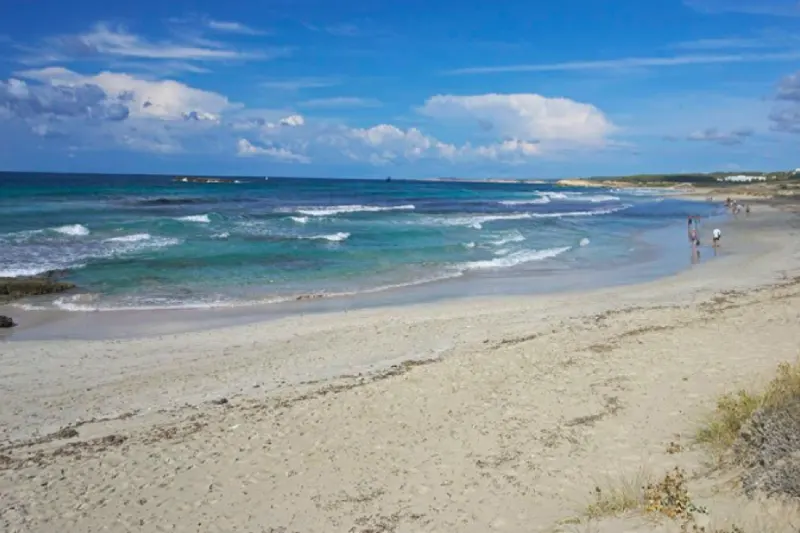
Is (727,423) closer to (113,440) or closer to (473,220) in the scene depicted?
(113,440)

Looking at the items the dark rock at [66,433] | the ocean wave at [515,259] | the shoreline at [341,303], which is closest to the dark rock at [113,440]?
the dark rock at [66,433]

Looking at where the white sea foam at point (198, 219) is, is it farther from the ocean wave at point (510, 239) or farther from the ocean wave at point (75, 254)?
the ocean wave at point (510, 239)

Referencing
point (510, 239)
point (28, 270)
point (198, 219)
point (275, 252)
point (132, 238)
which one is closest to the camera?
→ point (28, 270)

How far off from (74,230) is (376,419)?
1198 inches

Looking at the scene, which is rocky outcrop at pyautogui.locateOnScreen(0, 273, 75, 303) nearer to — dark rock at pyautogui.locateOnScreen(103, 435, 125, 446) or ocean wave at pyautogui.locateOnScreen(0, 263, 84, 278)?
ocean wave at pyautogui.locateOnScreen(0, 263, 84, 278)

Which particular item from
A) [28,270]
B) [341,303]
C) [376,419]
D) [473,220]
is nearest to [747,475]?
[376,419]

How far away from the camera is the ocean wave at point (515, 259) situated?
82.2 ft

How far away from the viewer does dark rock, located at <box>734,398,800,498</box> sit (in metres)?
4.80

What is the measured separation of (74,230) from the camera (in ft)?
111

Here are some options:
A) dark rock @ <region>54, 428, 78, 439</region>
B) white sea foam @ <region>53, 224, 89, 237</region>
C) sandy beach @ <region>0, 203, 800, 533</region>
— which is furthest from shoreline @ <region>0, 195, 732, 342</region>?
white sea foam @ <region>53, 224, 89, 237</region>

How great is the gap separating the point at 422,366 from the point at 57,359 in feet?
22.5

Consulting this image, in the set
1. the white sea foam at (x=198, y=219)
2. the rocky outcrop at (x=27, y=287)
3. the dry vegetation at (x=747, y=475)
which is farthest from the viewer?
the white sea foam at (x=198, y=219)

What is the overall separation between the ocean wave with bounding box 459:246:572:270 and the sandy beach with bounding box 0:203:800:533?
33.3ft

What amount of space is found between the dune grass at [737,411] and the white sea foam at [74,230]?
3230 cm
